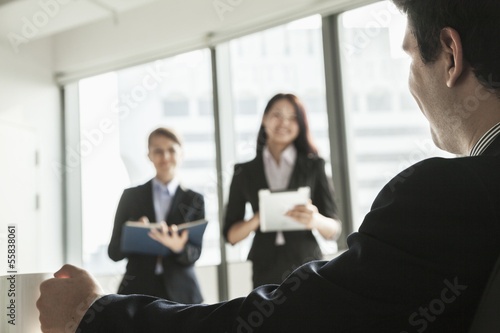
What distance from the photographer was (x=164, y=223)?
3.03 metres

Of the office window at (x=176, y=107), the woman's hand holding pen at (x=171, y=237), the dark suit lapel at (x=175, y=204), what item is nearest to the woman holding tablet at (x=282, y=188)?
the woman's hand holding pen at (x=171, y=237)

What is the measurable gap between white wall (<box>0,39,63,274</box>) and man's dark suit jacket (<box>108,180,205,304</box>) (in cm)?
192

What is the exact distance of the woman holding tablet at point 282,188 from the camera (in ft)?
9.23

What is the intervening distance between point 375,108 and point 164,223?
6.09 feet

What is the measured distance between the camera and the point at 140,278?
3.11m

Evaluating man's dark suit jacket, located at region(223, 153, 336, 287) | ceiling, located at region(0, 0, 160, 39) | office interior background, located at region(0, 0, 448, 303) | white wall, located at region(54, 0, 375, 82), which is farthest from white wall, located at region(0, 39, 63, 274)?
man's dark suit jacket, located at region(223, 153, 336, 287)

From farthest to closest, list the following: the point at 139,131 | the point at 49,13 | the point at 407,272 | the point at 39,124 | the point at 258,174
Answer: the point at 39,124
the point at 139,131
the point at 49,13
the point at 258,174
the point at 407,272

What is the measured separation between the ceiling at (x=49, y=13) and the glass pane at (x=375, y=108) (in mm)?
1773

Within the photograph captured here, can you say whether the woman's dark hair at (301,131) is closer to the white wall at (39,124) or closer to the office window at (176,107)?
the office window at (176,107)

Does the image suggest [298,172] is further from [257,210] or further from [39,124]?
[39,124]

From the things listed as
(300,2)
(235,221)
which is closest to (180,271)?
(235,221)

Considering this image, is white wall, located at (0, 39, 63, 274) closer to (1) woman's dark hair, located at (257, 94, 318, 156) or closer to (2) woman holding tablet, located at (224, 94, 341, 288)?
(2) woman holding tablet, located at (224, 94, 341, 288)

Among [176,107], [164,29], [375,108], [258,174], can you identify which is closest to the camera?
[258,174]

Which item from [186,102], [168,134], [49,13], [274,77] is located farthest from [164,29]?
[168,134]
